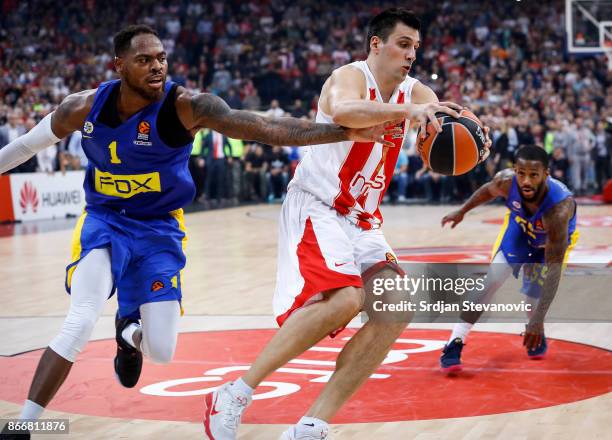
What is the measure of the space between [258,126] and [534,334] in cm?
235

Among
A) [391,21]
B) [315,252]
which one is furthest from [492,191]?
[315,252]

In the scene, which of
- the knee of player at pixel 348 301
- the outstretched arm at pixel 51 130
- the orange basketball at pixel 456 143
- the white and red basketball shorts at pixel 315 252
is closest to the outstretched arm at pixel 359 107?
the orange basketball at pixel 456 143

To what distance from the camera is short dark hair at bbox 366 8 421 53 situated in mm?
4168

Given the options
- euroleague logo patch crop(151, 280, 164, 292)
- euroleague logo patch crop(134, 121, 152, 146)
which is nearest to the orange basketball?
euroleague logo patch crop(134, 121, 152, 146)

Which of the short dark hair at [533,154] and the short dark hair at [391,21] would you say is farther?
the short dark hair at [533,154]

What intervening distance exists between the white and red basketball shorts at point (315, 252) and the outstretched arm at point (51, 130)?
1.07 meters

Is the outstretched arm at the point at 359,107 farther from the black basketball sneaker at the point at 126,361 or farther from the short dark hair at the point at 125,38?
the black basketball sneaker at the point at 126,361

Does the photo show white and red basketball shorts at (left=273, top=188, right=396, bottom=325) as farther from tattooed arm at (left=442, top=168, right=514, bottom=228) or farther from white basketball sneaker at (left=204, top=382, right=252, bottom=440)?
tattooed arm at (left=442, top=168, right=514, bottom=228)

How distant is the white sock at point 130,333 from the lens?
4637mm

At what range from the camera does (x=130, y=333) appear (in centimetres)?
465

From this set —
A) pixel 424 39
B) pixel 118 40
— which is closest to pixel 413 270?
pixel 118 40

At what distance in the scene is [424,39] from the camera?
85.0 ft

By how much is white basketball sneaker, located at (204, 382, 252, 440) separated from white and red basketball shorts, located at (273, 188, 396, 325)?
0.40 m

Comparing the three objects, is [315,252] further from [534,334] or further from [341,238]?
[534,334]
